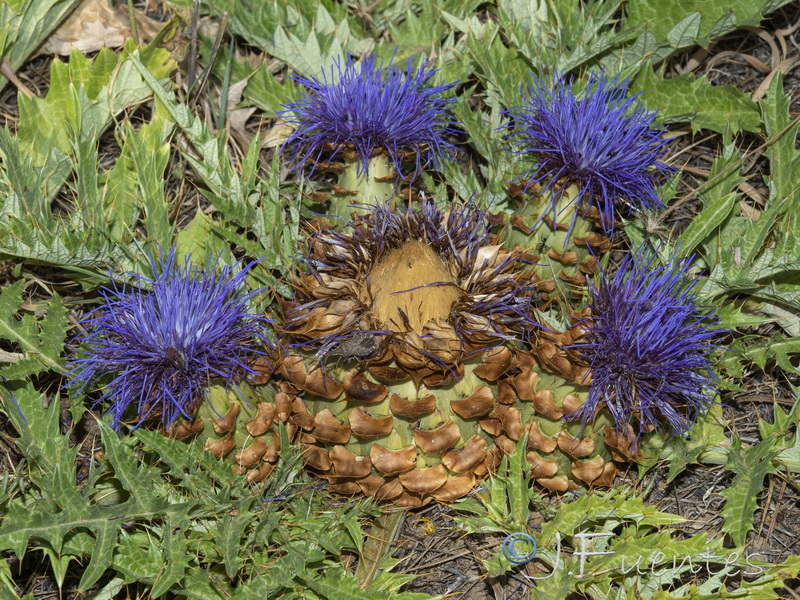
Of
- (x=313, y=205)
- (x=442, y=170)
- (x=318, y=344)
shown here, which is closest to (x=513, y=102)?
(x=442, y=170)

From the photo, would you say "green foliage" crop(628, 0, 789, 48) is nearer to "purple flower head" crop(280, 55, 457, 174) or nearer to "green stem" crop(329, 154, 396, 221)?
"purple flower head" crop(280, 55, 457, 174)

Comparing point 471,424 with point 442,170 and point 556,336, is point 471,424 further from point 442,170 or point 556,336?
point 442,170

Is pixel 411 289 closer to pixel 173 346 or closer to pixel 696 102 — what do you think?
pixel 173 346
